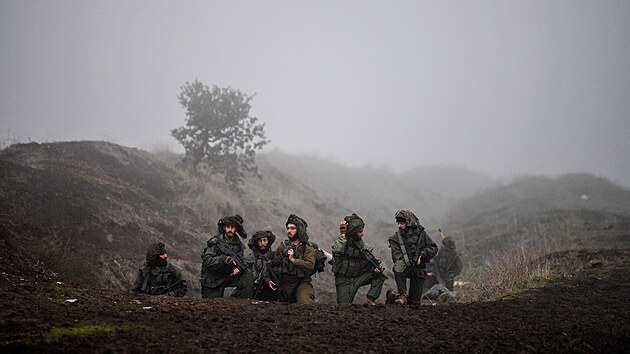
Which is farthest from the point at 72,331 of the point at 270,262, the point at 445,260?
the point at 445,260

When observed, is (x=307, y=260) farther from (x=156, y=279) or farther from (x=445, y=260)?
(x=445, y=260)

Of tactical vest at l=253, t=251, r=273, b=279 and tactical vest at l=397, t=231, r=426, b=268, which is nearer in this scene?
tactical vest at l=397, t=231, r=426, b=268

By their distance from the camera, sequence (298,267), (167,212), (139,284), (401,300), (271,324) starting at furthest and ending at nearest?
(167,212)
(139,284)
(298,267)
(401,300)
(271,324)

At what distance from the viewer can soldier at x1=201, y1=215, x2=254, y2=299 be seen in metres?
6.21

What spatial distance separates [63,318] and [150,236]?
7994 millimetres

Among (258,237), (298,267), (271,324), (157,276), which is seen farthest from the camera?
(258,237)

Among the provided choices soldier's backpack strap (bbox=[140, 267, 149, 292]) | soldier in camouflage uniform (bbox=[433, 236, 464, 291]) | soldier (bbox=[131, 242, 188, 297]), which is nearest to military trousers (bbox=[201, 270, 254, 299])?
soldier (bbox=[131, 242, 188, 297])

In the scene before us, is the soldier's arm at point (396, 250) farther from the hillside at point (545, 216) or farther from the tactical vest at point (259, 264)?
the hillside at point (545, 216)

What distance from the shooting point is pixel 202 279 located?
Answer: 6449 millimetres

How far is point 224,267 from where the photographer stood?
6328mm

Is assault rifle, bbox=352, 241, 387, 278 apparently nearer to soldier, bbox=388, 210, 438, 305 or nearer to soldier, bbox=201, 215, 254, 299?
soldier, bbox=388, 210, 438, 305

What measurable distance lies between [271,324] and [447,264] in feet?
24.8

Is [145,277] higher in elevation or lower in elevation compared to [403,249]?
lower

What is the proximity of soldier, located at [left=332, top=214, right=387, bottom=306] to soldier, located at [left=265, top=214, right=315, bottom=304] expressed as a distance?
0.46m
